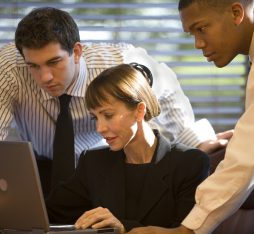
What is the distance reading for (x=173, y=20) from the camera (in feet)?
11.6

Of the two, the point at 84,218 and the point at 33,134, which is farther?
the point at 33,134

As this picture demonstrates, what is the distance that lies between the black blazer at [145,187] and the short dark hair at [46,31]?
0.47 meters

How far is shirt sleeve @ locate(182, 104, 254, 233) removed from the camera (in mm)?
1815

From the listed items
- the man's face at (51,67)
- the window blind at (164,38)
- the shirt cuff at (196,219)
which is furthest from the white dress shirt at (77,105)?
the shirt cuff at (196,219)

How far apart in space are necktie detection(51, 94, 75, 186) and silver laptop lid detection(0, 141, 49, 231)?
0.80m

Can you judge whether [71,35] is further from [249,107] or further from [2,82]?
[249,107]

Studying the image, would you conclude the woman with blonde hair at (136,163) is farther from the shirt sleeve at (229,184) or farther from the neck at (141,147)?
the shirt sleeve at (229,184)

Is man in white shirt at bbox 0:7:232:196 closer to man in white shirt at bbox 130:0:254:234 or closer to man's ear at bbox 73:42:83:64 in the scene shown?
man's ear at bbox 73:42:83:64

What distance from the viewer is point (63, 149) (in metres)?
2.78

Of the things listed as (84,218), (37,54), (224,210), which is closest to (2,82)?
(37,54)

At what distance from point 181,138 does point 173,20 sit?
2.64 feet

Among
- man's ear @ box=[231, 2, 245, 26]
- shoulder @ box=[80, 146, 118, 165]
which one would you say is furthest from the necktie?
man's ear @ box=[231, 2, 245, 26]

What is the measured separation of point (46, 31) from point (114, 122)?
0.57m

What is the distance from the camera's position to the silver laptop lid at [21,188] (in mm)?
1867
